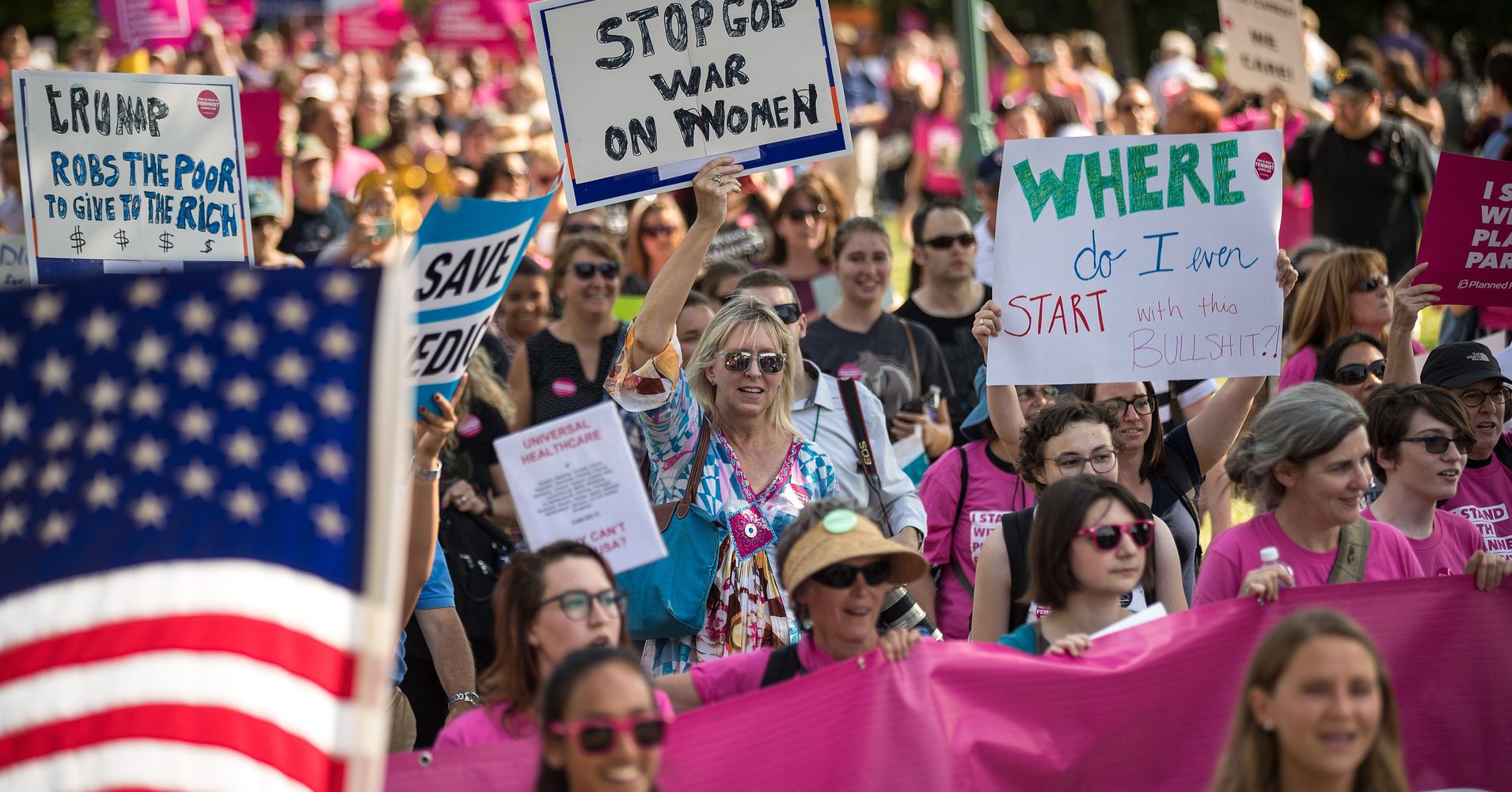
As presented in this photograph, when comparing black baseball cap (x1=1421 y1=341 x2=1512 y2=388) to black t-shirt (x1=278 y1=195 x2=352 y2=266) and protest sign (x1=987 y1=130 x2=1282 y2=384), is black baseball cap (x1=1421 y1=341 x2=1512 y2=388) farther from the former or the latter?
black t-shirt (x1=278 y1=195 x2=352 y2=266)

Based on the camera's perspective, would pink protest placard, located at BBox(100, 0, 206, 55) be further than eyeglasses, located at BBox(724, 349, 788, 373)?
Yes

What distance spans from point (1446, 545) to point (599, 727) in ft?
9.49

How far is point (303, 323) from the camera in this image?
3.17 metres

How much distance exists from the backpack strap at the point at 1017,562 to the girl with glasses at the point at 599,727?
5.21 feet

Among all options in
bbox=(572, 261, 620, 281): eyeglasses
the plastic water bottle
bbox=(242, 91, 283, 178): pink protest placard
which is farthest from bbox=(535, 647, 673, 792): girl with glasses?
bbox=(242, 91, 283, 178): pink protest placard

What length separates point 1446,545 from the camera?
16.6 feet

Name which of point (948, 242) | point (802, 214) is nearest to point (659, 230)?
point (802, 214)

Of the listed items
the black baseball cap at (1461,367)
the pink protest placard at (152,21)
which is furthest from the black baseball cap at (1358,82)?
the pink protest placard at (152,21)

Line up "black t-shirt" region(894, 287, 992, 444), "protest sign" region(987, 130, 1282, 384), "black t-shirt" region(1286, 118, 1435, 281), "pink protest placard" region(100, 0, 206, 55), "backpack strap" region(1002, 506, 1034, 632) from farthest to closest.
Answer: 1. "pink protest placard" region(100, 0, 206, 55)
2. "black t-shirt" region(1286, 118, 1435, 281)
3. "black t-shirt" region(894, 287, 992, 444)
4. "protest sign" region(987, 130, 1282, 384)
5. "backpack strap" region(1002, 506, 1034, 632)

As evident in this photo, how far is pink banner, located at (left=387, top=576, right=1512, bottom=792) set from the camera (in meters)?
4.07

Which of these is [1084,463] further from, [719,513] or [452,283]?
[452,283]

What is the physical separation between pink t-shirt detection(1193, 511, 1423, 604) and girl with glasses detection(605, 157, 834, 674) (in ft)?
3.86

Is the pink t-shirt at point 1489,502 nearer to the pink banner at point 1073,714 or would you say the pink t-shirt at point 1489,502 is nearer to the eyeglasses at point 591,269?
the pink banner at point 1073,714

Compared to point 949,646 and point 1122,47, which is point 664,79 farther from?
point 1122,47
